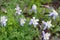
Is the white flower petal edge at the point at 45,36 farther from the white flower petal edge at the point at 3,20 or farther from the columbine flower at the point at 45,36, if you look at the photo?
the white flower petal edge at the point at 3,20

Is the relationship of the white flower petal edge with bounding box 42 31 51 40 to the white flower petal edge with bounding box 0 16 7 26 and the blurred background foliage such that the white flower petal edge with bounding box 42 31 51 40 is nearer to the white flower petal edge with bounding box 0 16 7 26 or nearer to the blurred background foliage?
the blurred background foliage

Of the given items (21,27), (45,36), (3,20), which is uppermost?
(3,20)

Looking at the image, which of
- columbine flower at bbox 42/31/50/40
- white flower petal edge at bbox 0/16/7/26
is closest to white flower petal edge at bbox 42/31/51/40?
columbine flower at bbox 42/31/50/40

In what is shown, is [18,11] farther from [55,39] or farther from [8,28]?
[55,39]

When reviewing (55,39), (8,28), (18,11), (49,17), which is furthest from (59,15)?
(8,28)

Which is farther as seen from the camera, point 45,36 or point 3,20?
point 45,36

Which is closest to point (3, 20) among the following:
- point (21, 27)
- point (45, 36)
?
point (21, 27)

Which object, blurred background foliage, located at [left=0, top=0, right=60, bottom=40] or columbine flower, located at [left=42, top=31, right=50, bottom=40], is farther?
columbine flower, located at [left=42, top=31, right=50, bottom=40]

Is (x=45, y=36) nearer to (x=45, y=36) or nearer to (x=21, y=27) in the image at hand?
(x=45, y=36)

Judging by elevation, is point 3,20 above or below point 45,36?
above
